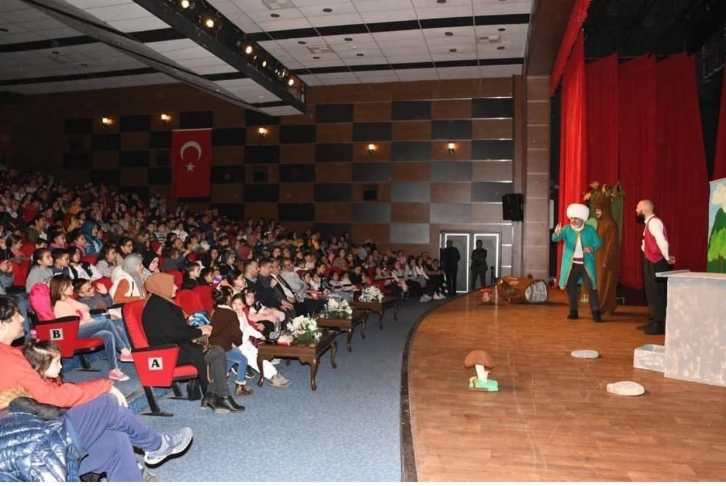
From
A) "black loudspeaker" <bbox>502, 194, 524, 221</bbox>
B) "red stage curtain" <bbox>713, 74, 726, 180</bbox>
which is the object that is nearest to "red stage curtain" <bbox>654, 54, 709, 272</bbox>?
"red stage curtain" <bbox>713, 74, 726, 180</bbox>

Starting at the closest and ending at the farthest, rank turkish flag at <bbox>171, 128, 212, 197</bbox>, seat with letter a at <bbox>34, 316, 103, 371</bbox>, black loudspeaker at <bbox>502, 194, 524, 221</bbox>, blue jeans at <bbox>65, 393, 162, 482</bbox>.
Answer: blue jeans at <bbox>65, 393, 162, 482</bbox> → seat with letter a at <bbox>34, 316, 103, 371</bbox> → black loudspeaker at <bbox>502, 194, 524, 221</bbox> → turkish flag at <bbox>171, 128, 212, 197</bbox>

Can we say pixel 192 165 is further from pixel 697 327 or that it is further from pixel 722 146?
pixel 697 327

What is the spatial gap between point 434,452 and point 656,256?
4.19m

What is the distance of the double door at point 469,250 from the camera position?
13.7 m

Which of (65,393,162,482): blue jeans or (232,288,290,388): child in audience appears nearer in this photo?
(65,393,162,482): blue jeans

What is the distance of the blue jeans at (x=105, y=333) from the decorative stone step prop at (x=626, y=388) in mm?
3861

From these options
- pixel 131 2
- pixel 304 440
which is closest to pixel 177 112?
pixel 131 2

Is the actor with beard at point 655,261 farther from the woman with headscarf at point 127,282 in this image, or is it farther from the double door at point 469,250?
the double door at point 469,250

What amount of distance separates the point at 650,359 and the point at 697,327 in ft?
2.15

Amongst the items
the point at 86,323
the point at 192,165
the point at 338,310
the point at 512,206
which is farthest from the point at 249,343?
the point at 192,165

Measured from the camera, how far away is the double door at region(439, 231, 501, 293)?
13.7 metres

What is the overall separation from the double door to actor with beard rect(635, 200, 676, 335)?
7.02 metres

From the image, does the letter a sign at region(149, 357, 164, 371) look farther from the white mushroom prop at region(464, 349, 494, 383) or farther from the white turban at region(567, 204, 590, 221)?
the white turban at region(567, 204, 590, 221)

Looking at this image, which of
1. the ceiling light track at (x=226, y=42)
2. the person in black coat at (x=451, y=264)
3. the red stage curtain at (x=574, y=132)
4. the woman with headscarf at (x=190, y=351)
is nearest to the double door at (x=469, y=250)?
the person in black coat at (x=451, y=264)
